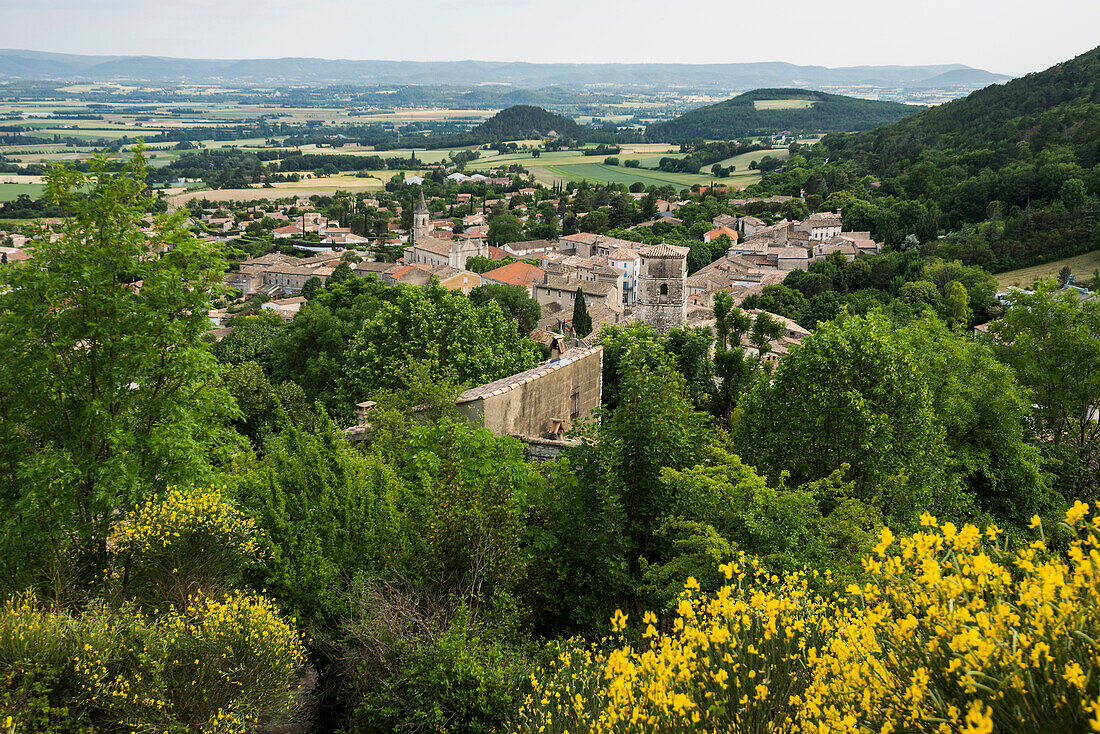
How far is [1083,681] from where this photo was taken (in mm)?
4402

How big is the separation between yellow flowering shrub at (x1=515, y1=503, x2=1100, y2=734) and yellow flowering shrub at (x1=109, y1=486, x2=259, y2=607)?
15.1 feet

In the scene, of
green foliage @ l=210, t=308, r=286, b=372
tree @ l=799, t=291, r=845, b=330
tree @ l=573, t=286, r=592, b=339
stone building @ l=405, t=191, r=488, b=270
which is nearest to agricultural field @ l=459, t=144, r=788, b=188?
stone building @ l=405, t=191, r=488, b=270

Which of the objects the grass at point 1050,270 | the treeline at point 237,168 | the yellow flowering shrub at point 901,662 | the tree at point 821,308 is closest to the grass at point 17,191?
the treeline at point 237,168

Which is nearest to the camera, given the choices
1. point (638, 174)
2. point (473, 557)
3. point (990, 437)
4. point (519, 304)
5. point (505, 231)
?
point (473, 557)

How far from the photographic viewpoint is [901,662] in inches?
215

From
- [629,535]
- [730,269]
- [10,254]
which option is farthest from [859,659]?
[10,254]

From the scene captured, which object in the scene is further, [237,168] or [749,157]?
[237,168]

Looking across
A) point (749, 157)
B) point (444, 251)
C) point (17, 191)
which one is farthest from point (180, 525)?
point (749, 157)

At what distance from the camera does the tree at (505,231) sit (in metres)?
112

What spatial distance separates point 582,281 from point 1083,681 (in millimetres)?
74007

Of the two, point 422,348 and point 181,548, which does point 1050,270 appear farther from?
point 181,548

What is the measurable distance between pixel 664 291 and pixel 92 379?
1117 inches

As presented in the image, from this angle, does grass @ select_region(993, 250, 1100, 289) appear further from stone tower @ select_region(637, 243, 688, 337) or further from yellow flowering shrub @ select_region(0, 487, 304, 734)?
yellow flowering shrub @ select_region(0, 487, 304, 734)

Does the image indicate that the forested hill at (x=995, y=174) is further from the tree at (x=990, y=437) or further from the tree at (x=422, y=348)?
the tree at (x=422, y=348)
